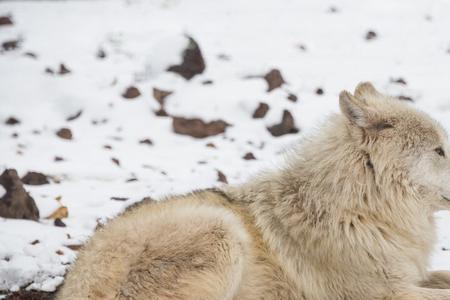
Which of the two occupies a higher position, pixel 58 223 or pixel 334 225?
pixel 334 225

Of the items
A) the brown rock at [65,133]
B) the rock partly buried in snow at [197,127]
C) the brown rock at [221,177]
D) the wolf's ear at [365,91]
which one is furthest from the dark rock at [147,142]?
the wolf's ear at [365,91]

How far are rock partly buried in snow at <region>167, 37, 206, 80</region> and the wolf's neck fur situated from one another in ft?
18.6

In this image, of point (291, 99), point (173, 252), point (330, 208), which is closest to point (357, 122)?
point (330, 208)

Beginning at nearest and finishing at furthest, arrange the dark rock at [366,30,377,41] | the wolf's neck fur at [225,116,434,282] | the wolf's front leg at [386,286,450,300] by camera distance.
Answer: the wolf's front leg at [386,286,450,300] < the wolf's neck fur at [225,116,434,282] < the dark rock at [366,30,377,41]

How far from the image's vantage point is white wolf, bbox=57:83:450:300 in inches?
194

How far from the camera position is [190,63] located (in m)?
10.9

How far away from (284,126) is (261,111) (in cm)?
56

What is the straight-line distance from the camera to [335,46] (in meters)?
11.9

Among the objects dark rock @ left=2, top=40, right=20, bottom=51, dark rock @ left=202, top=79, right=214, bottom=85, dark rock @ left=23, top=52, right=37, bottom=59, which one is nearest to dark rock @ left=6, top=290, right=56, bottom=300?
dark rock @ left=202, top=79, right=214, bottom=85

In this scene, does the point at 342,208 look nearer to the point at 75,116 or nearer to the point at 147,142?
the point at 147,142

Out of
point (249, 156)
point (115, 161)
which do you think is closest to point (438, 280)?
point (249, 156)

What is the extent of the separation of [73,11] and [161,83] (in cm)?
378

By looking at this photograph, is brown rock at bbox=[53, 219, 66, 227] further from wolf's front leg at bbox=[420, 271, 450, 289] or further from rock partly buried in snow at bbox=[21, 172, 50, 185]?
wolf's front leg at bbox=[420, 271, 450, 289]

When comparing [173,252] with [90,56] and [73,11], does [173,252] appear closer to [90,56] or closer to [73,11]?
[90,56]
